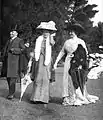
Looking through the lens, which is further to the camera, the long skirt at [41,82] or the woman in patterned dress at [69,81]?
the woman in patterned dress at [69,81]

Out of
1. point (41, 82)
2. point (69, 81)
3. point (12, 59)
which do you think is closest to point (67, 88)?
point (69, 81)

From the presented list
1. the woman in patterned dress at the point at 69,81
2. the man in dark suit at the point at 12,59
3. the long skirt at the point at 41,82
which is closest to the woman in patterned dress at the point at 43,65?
the long skirt at the point at 41,82

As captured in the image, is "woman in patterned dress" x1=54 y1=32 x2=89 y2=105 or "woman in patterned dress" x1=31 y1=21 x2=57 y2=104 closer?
"woman in patterned dress" x1=31 y1=21 x2=57 y2=104

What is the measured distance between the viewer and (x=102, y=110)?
511 cm

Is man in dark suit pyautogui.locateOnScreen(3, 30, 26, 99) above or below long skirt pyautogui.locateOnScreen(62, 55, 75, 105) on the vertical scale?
above

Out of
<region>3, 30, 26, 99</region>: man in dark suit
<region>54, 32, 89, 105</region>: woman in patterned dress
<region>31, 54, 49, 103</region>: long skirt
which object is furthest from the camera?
<region>3, 30, 26, 99</region>: man in dark suit

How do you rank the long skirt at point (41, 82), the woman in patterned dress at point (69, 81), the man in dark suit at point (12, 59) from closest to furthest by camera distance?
the long skirt at point (41, 82) → the woman in patterned dress at point (69, 81) → the man in dark suit at point (12, 59)

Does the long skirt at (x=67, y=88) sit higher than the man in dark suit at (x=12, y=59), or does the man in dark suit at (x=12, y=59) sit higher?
the man in dark suit at (x=12, y=59)

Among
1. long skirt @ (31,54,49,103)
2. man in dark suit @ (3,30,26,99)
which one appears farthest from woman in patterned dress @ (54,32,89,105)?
man in dark suit @ (3,30,26,99)

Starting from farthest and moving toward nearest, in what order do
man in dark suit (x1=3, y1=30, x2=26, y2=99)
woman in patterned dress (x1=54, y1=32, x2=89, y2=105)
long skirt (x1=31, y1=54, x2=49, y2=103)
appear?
man in dark suit (x1=3, y1=30, x2=26, y2=99), woman in patterned dress (x1=54, y1=32, x2=89, y2=105), long skirt (x1=31, y1=54, x2=49, y2=103)

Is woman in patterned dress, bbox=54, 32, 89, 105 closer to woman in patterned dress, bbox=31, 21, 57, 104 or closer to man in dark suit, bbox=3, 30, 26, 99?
woman in patterned dress, bbox=31, 21, 57, 104

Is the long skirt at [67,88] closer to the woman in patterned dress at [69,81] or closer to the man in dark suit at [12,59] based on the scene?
the woman in patterned dress at [69,81]

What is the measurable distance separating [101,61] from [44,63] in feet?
22.4

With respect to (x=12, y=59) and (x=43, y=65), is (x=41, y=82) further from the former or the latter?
(x=12, y=59)
